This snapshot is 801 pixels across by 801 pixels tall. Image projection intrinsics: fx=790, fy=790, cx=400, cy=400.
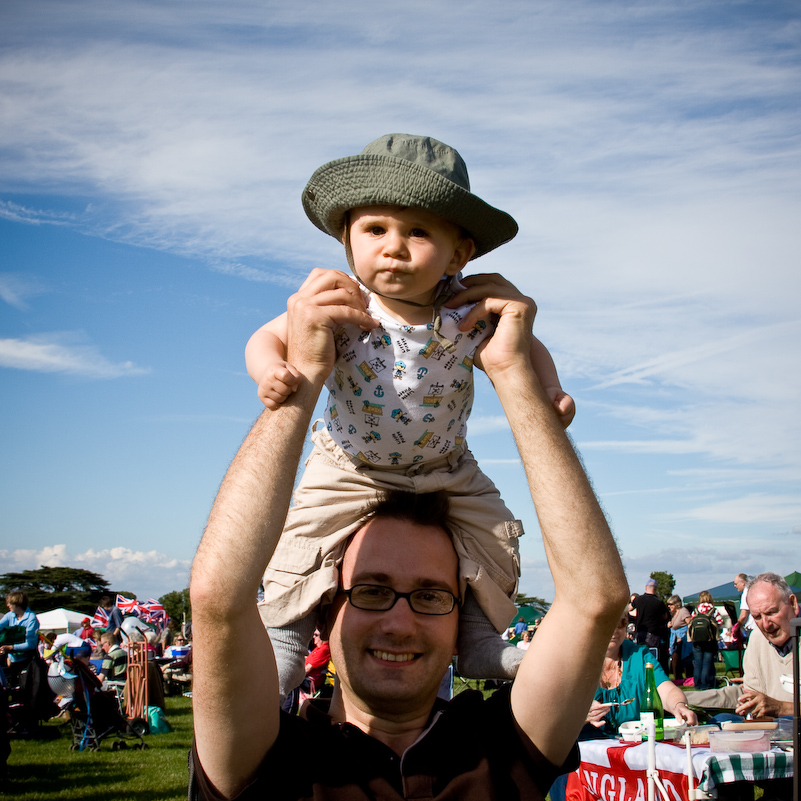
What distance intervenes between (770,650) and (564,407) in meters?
5.47

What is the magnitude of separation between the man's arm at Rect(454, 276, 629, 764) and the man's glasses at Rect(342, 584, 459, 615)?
391 mm

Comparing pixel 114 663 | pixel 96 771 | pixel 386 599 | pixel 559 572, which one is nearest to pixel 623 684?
pixel 386 599

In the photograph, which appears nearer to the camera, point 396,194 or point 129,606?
point 396,194

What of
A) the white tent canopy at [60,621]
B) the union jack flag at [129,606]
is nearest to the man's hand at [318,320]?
the union jack flag at [129,606]

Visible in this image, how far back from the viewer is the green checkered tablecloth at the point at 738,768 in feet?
14.8

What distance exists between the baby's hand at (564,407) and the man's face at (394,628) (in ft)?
2.02

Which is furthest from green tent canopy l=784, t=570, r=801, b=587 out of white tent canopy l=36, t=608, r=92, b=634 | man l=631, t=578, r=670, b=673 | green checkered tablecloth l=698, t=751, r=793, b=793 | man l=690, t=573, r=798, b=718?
white tent canopy l=36, t=608, r=92, b=634

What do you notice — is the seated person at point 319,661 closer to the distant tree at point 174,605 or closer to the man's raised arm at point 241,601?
the man's raised arm at point 241,601

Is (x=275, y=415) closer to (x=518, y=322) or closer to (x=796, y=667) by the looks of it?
(x=518, y=322)

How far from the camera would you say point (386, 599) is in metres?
2.52

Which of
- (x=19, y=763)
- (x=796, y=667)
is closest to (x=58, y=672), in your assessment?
(x=19, y=763)

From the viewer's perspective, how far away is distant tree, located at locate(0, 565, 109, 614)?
57.4 meters

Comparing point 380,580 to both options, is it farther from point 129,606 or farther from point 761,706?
point 129,606

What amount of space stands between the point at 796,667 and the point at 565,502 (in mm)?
2576
